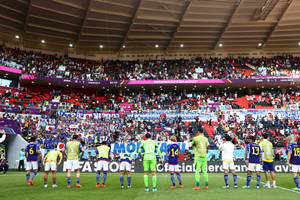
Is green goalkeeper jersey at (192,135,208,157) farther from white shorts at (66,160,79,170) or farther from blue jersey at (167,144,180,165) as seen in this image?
white shorts at (66,160,79,170)

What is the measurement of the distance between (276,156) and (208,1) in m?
21.5

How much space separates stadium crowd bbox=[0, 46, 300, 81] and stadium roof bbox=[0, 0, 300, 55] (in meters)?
2.45

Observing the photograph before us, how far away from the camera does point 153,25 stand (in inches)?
1447

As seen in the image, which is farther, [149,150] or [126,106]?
[126,106]

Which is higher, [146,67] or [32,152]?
[146,67]

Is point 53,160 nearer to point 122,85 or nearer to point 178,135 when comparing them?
point 178,135

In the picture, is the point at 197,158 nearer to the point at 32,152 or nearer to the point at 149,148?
the point at 149,148

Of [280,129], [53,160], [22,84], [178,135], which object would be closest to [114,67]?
[22,84]

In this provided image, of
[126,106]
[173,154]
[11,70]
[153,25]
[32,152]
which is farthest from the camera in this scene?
[153,25]

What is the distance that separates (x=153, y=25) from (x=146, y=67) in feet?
26.4

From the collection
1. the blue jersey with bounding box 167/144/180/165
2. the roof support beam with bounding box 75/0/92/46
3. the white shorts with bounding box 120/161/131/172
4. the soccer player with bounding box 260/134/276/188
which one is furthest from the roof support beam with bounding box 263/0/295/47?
the white shorts with bounding box 120/161/131/172

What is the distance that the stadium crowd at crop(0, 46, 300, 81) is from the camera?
37.5 metres

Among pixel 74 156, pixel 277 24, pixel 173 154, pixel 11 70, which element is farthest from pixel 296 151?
pixel 11 70

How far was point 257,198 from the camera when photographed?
7355mm
